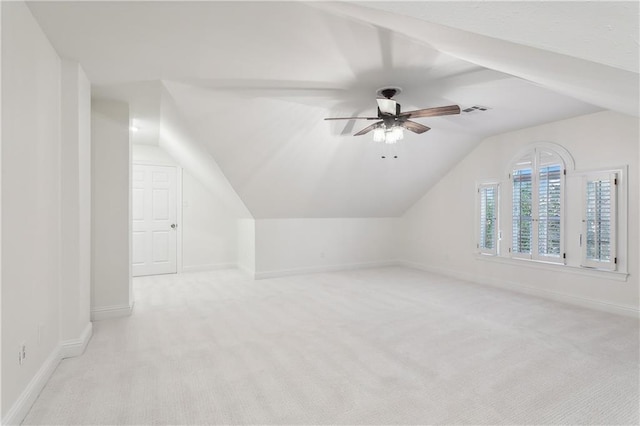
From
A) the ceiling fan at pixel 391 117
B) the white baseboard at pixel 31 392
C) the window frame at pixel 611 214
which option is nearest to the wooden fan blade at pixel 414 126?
the ceiling fan at pixel 391 117

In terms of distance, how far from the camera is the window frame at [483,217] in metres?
5.36

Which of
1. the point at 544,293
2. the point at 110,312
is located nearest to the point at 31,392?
the point at 110,312

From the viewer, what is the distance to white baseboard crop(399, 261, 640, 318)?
3.97 m

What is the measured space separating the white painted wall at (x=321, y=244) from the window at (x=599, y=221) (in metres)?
3.64

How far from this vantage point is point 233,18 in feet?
7.14

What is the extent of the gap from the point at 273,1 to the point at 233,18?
343mm

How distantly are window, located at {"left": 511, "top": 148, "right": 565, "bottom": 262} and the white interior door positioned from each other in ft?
19.5

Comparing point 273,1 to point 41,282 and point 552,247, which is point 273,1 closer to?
point 41,282

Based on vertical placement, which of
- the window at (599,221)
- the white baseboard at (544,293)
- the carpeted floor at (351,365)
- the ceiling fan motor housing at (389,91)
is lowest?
the carpeted floor at (351,365)

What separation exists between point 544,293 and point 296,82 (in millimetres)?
4429

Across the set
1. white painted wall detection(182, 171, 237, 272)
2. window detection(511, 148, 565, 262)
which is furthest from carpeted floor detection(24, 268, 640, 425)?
white painted wall detection(182, 171, 237, 272)

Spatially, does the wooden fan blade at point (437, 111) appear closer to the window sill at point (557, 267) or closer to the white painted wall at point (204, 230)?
the window sill at point (557, 267)

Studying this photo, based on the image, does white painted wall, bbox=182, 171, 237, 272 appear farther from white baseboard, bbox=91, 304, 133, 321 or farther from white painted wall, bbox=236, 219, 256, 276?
white baseboard, bbox=91, 304, 133, 321

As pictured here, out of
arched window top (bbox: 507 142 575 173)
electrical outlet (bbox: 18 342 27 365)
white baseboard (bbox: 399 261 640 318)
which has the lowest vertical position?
white baseboard (bbox: 399 261 640 318)
